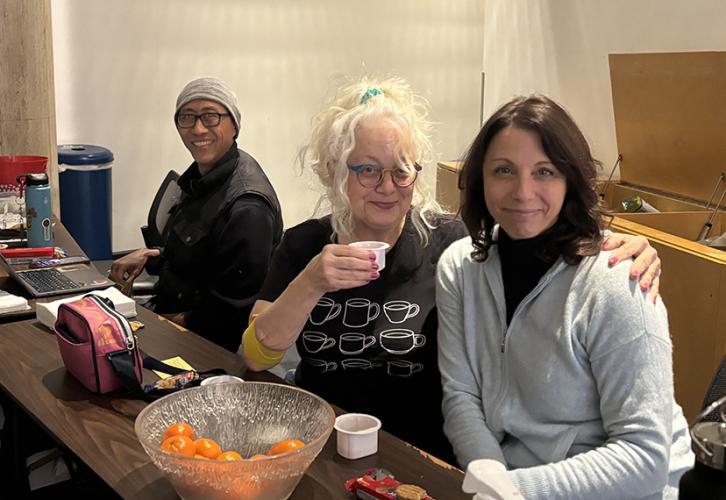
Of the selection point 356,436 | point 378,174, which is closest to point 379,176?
point 378,174

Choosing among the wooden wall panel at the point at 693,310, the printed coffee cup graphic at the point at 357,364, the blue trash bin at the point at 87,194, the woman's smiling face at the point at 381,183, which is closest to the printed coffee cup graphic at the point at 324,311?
the printed coffee cup graphic at the point at 357,364

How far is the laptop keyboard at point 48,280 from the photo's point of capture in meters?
2.63

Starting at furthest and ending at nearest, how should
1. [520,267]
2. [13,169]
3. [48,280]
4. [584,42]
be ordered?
[584,42], [13,169], [48,280], [520,267]

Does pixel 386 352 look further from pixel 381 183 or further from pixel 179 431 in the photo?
pixel 179 431

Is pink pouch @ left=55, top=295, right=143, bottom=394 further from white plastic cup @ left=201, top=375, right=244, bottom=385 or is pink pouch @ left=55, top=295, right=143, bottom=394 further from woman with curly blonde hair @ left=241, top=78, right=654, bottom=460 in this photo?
woman with curly blonde hair @ left=241, top=78, right=654, bottom=460

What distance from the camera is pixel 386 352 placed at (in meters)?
2.12

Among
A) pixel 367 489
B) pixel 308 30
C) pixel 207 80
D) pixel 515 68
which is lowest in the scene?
pixel 367 489

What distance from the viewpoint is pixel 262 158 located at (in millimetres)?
6535

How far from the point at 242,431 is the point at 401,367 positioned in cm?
59

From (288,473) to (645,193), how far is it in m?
3.41

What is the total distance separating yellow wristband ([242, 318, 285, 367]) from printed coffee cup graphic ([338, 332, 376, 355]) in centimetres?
17

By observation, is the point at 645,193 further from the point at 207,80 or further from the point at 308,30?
the point at 308,30

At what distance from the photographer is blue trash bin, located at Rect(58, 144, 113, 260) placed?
5363 millimetres

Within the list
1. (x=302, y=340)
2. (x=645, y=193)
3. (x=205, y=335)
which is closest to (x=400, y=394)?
(x=302, y=340)
